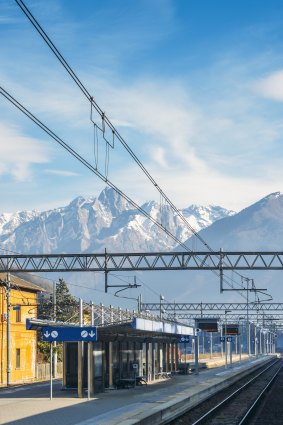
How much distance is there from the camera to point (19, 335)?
193 ft

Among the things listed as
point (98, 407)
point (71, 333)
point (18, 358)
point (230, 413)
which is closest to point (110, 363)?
point (71, 333)

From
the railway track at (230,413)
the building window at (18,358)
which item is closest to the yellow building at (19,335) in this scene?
the building window at (18,358)

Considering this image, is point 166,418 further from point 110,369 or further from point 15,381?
point 15,381

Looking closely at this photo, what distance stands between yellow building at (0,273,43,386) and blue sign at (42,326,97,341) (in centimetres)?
2109

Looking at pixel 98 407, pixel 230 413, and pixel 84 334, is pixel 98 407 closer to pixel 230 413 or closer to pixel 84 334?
pixel 84 334

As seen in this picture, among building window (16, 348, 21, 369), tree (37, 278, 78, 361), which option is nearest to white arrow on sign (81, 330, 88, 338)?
tree (37, 278, 78, 361)

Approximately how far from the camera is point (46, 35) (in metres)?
18.8

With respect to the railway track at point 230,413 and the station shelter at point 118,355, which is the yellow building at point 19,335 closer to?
the station shelter at point 118,355

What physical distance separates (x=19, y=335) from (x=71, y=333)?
26.8 m

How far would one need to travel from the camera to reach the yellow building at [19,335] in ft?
181

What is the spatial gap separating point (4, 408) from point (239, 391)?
18639 millimetres

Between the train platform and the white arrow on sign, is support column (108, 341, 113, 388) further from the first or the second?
the white arrow on sign

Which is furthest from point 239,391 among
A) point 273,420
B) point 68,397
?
point 273,420

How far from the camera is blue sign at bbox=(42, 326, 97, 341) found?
3303 cm
